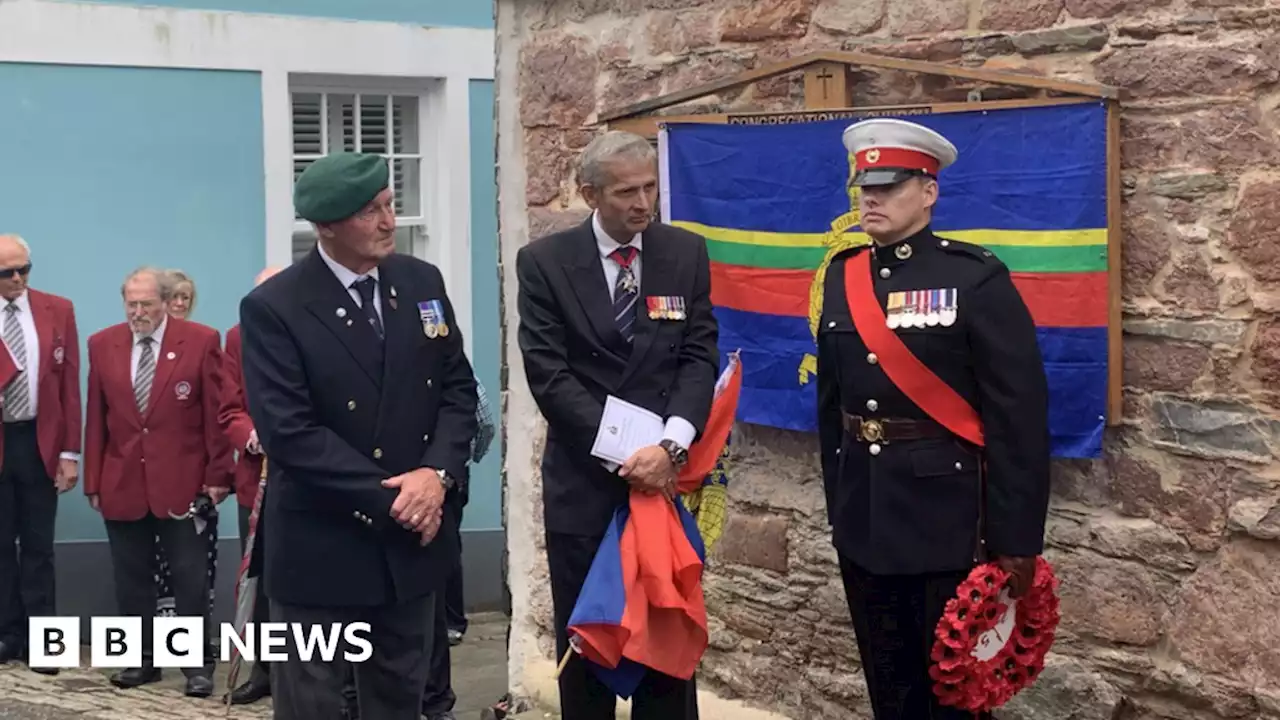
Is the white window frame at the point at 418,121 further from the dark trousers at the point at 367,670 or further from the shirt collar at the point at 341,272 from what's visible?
the dark trousers at the point at 367,670

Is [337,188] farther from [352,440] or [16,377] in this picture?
[16,377]

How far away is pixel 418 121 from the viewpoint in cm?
1052

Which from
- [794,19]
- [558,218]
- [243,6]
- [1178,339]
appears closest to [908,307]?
[1178,339]

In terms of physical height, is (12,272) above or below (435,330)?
above

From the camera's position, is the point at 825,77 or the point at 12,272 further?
the point at 12,272

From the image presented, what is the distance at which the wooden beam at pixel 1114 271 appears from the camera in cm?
473

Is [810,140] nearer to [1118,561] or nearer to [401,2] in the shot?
[1118,561]

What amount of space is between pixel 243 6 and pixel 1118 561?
6454mm

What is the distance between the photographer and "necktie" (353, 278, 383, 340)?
4.74m

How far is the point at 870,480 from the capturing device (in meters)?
4.50

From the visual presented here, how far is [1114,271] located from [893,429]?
819mm

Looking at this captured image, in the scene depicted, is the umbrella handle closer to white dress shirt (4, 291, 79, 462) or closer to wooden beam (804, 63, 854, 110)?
wooden beam (804, 63, 854, 110)

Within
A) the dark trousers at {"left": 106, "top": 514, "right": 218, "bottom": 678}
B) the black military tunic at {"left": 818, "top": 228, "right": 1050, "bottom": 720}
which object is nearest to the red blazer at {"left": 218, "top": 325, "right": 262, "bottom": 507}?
the dark trousers at {"left": 106, "top": 514, "right": 218, "bottom": 678}

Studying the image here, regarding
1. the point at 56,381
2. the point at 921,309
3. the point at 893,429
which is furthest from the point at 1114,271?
the point at 56,381
